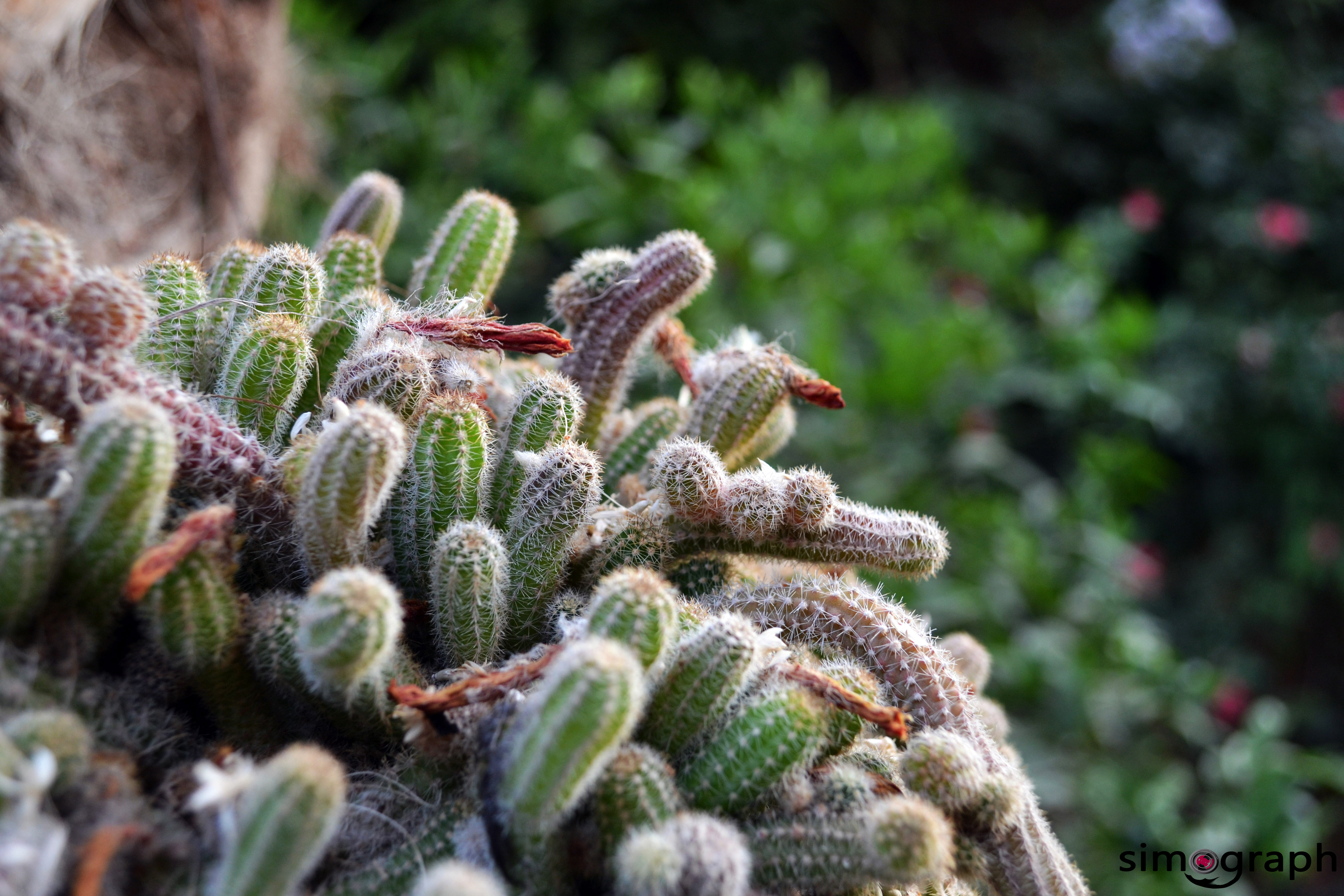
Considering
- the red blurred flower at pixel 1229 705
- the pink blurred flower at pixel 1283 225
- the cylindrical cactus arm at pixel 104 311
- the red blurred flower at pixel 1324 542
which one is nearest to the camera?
the cylindrical cactus arm at pixel 104 311

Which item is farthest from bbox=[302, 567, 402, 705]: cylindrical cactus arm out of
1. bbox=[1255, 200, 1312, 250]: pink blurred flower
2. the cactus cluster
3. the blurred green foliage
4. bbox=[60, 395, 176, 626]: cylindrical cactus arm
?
bbox=[1255, 200, 1312, 250]: pink blurred flower

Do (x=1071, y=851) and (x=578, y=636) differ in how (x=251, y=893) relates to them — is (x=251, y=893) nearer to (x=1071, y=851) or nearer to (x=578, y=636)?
(x=578, y=636)

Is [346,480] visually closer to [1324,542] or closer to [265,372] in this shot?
[265,372]

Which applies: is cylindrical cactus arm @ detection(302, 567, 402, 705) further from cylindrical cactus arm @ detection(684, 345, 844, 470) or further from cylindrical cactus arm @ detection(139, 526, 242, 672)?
cylindrical cactus arm @ detection(684, 345, 844, 470)

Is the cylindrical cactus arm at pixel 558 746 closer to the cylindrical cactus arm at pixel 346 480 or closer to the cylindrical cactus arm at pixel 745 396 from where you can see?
the cylindrical cactus arm at pixel 346 480

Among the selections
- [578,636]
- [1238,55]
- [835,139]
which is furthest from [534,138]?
[1238,55]

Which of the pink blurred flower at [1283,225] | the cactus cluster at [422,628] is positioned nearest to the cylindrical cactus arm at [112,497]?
the cactus cluster at [422,628]

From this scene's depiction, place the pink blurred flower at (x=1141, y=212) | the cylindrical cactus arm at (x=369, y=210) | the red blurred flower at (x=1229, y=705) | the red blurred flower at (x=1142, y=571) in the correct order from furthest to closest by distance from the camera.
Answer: the pink blurred flower at (x=1141, y=212), the red blurred flower at (x=1229, y=705), the red blurred flower at (x=1142, y=571), the cylindrical cactus arm at (x=369, y=210)
